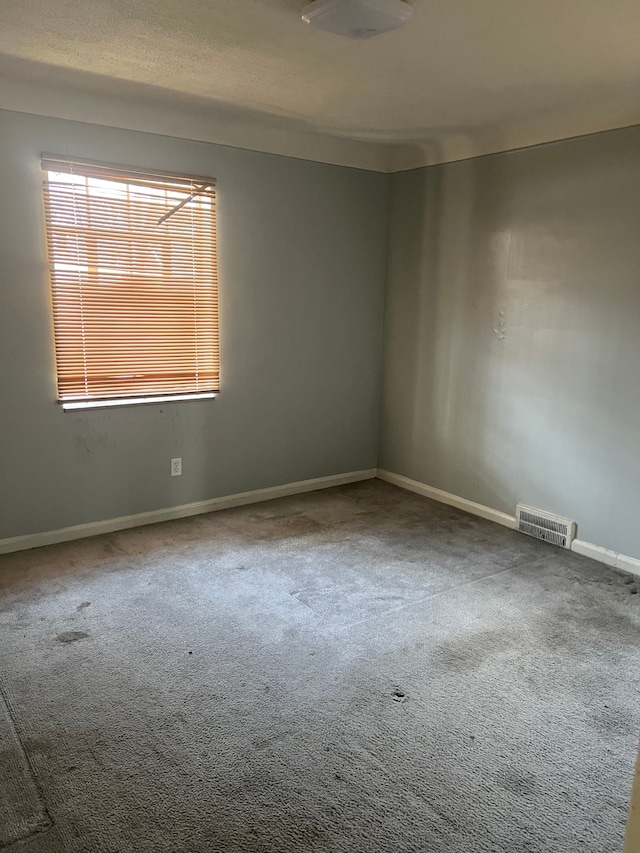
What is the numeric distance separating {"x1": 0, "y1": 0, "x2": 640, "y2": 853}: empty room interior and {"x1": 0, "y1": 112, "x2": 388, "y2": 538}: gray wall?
0.02 m

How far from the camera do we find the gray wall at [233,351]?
3188 millimetres

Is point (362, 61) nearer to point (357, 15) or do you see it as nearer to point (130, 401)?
point (357, 15)

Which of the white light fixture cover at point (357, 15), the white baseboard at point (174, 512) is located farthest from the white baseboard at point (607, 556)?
the white light fixture cover at point (357, 15)

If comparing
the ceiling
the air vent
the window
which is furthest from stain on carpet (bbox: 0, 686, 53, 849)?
the air vent

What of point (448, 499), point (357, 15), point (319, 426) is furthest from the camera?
point (319, 426)

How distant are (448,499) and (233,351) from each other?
1805 mm

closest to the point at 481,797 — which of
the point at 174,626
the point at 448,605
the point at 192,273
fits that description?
the point at 448,605

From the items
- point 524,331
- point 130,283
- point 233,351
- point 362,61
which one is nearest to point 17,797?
point 130,283

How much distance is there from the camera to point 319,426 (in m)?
4.45

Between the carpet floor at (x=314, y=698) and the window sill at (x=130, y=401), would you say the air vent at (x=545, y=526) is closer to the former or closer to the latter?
the carpet floor at (x=314, y=698)

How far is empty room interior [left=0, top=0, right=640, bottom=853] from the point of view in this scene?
185 centimetres

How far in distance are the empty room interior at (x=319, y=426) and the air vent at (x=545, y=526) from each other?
0.8 inches

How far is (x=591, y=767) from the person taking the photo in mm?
1874

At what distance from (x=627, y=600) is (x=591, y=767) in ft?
4.11
